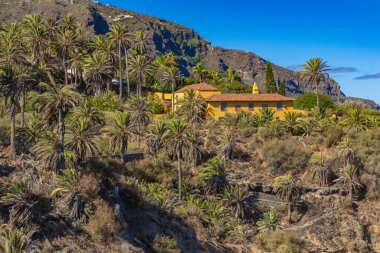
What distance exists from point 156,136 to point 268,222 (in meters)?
19.2

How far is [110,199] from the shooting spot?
3956 cm

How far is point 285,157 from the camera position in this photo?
66125 millimetres

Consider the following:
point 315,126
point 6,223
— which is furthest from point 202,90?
point 6,223

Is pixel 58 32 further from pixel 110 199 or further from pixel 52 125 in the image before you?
pixel 110 199

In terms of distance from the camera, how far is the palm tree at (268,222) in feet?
184

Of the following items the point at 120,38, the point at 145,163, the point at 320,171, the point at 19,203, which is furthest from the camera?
the point at 120,38

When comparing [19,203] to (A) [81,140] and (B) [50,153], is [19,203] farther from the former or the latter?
(A) [81,140]

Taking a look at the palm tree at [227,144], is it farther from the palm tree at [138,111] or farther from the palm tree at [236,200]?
the palm tree at [138,111]

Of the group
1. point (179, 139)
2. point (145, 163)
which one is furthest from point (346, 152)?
point (145, 163)

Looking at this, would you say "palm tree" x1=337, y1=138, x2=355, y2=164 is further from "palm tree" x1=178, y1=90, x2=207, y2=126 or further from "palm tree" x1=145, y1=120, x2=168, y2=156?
"palm tree" x1=145, y1=120, x2=168, y2=156

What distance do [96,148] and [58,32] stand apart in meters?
37.4

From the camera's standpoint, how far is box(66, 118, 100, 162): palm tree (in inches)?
1677

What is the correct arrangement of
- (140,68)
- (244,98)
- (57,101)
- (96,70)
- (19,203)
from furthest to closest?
(140,68) → (244,98) → (96,70) → (57,101) → (19,203)

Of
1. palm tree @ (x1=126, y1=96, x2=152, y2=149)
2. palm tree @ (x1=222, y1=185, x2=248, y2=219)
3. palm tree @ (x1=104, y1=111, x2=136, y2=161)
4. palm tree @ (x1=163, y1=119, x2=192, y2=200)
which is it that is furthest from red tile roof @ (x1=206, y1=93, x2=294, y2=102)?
palm tree @ (x1=104, y1=111, x2=136, y2=161)
